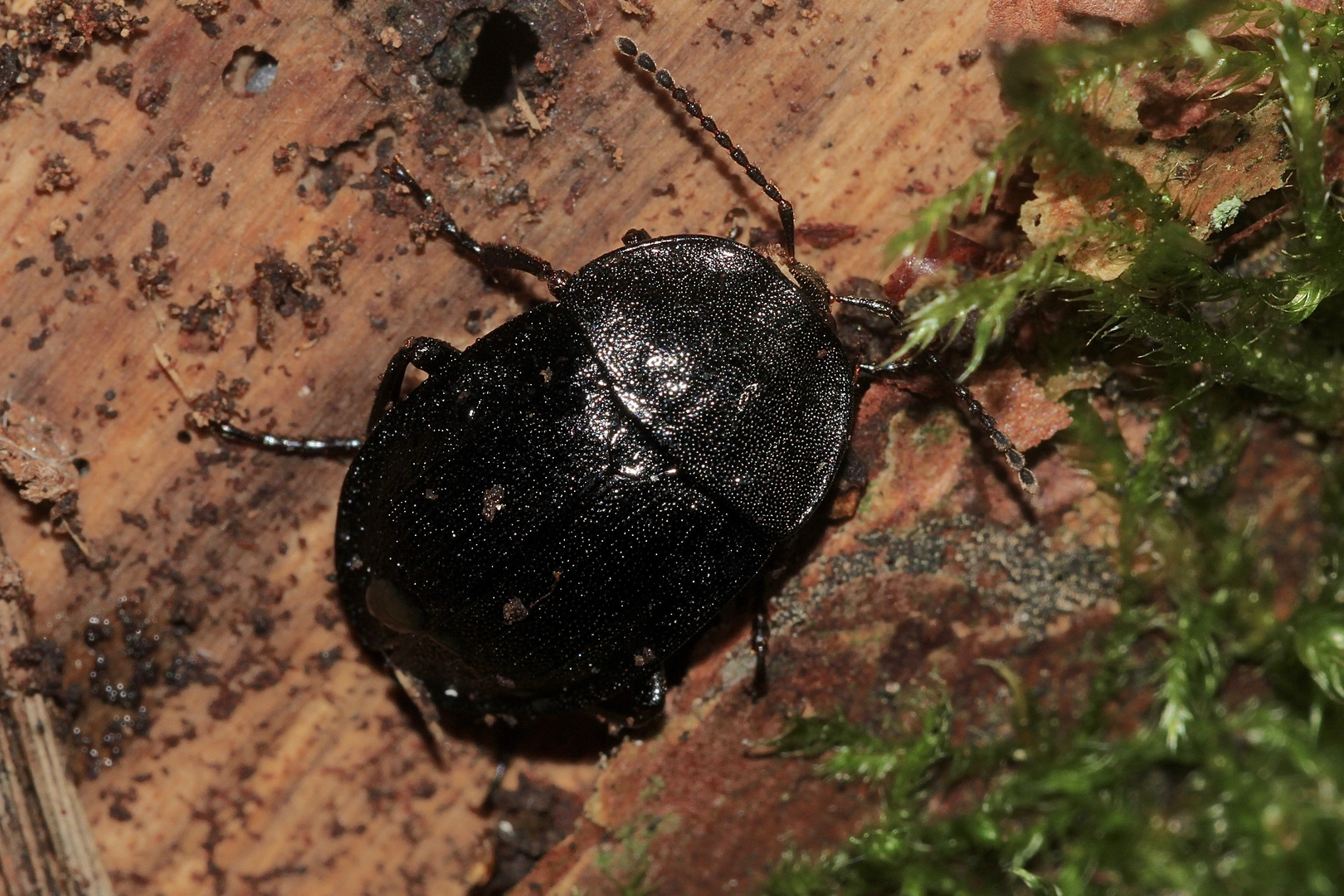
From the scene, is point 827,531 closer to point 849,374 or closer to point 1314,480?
point 849,374

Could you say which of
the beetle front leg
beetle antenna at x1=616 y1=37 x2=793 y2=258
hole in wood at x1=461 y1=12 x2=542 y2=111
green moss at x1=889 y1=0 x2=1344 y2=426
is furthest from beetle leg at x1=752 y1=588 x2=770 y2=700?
hole in wood at x1=461 y1=12 x2=542 y2=111

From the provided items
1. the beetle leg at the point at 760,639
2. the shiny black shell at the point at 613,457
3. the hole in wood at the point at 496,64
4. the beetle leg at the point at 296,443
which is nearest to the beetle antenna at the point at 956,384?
the shiny black shell at the point at 613,457

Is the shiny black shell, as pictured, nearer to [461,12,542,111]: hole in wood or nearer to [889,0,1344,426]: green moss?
[889,0,1344,426]: green moss

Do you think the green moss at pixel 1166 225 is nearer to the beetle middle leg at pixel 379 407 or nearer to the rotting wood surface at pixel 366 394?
the rotting wood surface at pixel 366 394

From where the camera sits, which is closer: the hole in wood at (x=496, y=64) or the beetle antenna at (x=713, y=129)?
the beetle antenna at (x=713, y=129)

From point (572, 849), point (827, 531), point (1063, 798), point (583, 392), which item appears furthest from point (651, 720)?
point (1063, 798)

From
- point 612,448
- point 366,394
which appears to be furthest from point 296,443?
point 612,448
